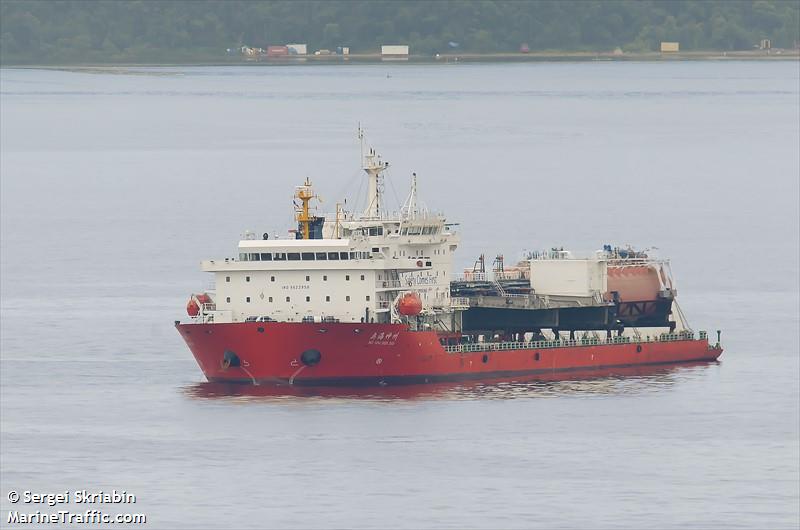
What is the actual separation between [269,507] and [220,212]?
119 metres

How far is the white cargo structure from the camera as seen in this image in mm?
112312

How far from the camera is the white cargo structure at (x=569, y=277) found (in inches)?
4422

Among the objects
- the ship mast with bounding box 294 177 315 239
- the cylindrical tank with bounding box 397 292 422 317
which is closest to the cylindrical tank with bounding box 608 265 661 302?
the cylindrical tank with bounding box 397 292 422 317

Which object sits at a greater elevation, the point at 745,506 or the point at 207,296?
the point at 207,296

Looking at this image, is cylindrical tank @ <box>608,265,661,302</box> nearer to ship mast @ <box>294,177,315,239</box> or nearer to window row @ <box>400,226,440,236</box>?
window row @ <box>400,226,440,236</box>

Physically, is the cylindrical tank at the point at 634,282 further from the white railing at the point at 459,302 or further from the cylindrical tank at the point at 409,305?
the cylindrical tank at the point at 409,305

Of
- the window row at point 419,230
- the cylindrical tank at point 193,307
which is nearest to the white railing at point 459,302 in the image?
the window row at point 419,230

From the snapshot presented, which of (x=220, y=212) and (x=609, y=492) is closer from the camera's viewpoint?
(x=609, y=492)

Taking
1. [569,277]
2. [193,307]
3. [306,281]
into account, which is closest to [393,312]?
[306,281]

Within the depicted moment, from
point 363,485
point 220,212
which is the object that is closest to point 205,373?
point 363,485

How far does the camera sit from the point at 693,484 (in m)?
80.9

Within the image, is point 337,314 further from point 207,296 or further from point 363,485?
point 363,485

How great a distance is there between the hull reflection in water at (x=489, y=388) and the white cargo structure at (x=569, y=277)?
4.49m

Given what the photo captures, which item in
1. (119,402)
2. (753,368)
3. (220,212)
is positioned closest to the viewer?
(119,402)
